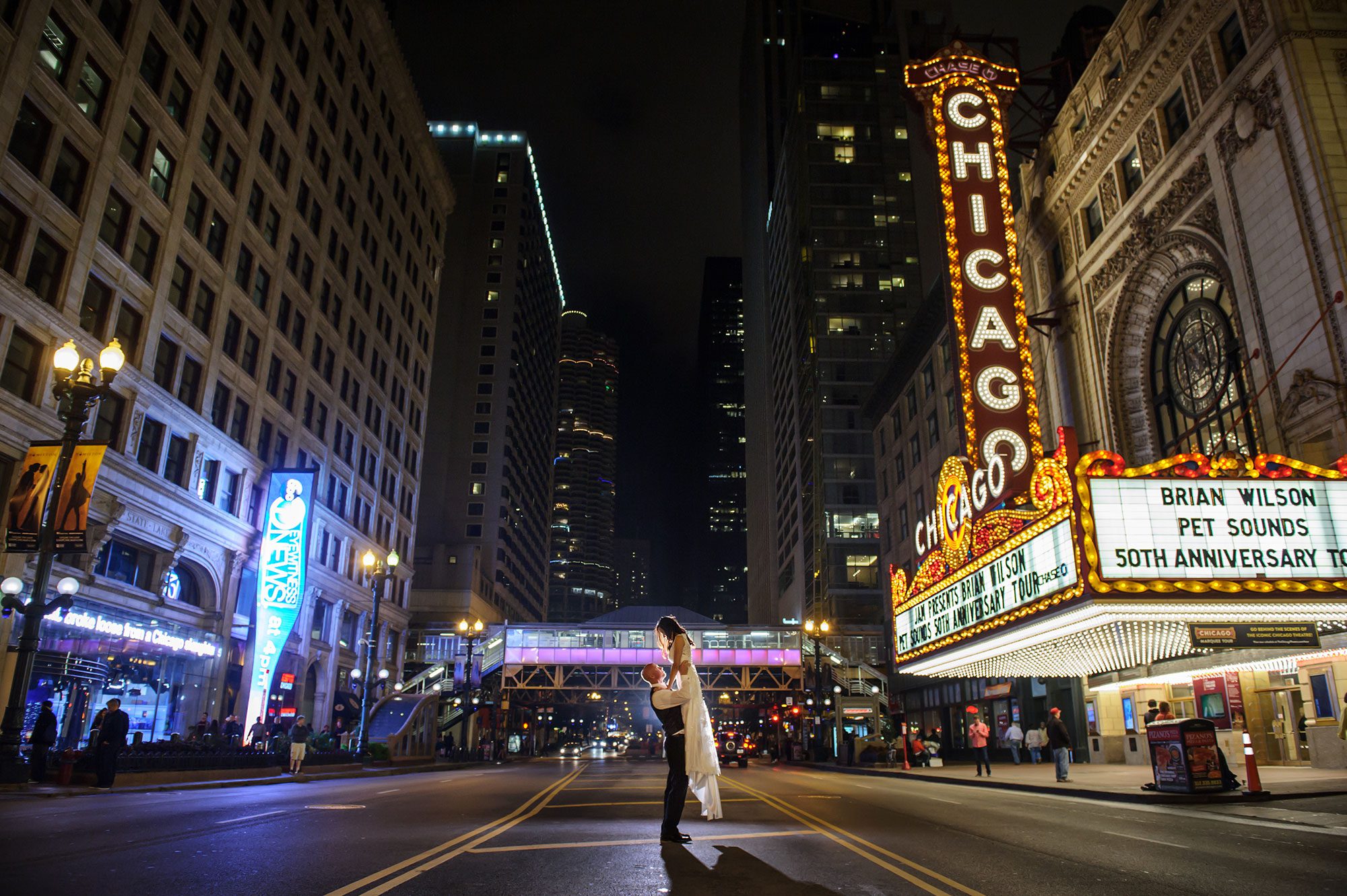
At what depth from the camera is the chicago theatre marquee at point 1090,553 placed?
57.8 ft

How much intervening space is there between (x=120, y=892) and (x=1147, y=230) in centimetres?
2965

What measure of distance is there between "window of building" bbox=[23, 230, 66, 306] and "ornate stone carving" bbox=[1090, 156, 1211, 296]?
3415 centimetres

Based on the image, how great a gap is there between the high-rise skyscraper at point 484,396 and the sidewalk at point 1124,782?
65.6 meters

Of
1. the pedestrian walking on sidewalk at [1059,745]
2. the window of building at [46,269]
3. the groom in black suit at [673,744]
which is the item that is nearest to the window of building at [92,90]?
the window of building at [46,269]

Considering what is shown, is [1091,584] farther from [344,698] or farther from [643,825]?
[344,698]

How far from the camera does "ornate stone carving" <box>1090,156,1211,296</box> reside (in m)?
24.7

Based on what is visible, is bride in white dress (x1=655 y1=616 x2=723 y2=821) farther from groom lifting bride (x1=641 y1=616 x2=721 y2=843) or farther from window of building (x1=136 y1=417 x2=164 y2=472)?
window of building (x1=136 y1=417 x2=164 y2=472)

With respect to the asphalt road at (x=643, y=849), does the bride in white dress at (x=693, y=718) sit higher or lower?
higher

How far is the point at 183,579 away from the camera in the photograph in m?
35.5

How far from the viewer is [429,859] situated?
7266mm

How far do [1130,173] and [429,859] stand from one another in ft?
98.2

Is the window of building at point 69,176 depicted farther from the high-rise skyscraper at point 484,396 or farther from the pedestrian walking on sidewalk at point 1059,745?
the high-rise skyscraper at point 484,396

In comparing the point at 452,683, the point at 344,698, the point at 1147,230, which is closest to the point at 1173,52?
the point at 1147,230

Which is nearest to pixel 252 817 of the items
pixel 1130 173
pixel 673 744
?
pixel 673 744
